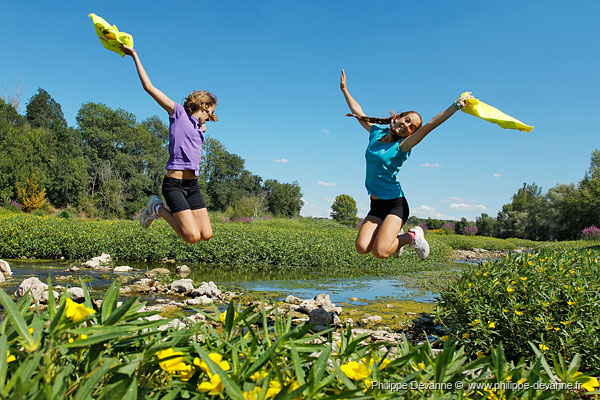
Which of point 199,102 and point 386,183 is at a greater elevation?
point 199,102

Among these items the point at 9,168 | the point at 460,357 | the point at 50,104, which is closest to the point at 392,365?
the point at 460,357

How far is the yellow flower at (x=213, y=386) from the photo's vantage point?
3.72 feet

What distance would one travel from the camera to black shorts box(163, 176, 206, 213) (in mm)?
4367

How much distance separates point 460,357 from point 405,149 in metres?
2.98

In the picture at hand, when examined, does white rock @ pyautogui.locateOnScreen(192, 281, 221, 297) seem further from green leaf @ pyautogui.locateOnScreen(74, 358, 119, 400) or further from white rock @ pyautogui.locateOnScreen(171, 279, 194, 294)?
green leaf @ pyautogui.locateOnScreen(74, 358, 119, 400)

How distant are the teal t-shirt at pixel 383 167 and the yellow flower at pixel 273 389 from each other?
349cm

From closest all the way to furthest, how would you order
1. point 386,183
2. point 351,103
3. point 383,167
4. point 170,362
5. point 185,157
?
point 170,362
point 185,157
point 383,167
point 386,183
point 351,103

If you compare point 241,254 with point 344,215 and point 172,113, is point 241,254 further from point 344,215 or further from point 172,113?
point 344,215

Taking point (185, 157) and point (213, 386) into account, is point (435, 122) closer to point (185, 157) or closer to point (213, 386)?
point (185, 157)

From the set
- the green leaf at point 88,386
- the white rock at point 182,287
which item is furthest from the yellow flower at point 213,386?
the white rock at point 182,287

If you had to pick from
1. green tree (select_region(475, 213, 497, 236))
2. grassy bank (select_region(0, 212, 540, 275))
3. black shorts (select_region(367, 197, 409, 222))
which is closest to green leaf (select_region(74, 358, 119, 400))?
black shorts (select_region(367, 197, 409, 222))

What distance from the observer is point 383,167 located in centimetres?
449

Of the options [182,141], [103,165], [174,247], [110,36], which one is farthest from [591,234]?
[103,165]

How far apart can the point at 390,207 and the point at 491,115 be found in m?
1.55
